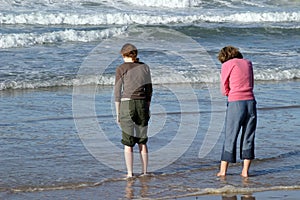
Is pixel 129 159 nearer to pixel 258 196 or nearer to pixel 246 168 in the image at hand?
pixel 246 168

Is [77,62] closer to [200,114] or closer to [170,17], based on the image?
[200,114]

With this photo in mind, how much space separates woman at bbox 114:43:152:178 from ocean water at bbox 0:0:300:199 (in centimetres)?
57

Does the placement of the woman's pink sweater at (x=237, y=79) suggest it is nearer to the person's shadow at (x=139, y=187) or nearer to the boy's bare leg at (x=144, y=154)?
the boy's bare leg at (x=144, y=154)

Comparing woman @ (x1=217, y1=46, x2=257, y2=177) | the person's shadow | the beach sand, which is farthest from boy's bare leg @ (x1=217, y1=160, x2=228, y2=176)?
the person's shadow

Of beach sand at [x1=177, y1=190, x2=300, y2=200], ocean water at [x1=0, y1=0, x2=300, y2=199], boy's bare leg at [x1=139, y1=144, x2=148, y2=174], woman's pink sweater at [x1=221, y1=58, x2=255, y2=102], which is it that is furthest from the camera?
boy's bare leg at [x1=139, y1=144, x2=148, y2=174]

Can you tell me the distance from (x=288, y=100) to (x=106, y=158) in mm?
5241

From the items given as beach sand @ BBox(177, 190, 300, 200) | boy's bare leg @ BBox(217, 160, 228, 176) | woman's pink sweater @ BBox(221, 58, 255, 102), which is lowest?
beach sand @ BBox(177, 190, 300, 200)

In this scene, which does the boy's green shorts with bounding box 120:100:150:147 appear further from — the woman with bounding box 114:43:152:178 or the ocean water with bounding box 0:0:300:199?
the ocean water with bounding box 0:0:300:199

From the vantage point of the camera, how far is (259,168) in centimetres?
841

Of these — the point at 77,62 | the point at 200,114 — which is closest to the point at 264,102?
the point at 200,114

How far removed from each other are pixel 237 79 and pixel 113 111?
418 centimetres

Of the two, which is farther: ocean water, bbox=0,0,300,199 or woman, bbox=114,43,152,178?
ocean water, bbox=0,0,300,199

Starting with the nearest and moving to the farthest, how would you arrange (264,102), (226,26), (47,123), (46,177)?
(46,177) → (47,123) → (264,102) → (226,26)

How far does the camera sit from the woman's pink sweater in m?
7.62
